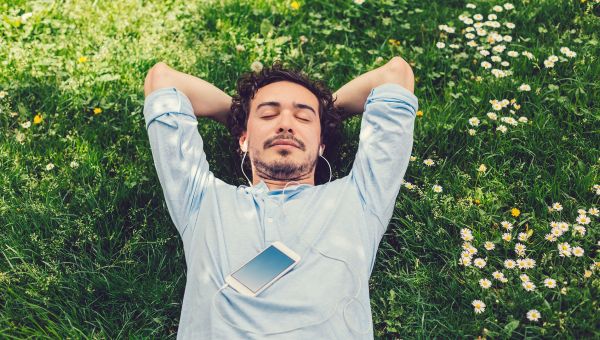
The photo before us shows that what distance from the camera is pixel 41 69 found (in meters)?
4.51

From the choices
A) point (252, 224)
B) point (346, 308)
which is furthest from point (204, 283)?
point (346, 308)

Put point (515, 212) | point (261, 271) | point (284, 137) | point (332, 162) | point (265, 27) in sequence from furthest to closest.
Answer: point (265, 27), point (332, 162), point (515, 212), point (284, 137), point (261, 271)

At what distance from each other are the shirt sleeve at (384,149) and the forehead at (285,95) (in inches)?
16.0

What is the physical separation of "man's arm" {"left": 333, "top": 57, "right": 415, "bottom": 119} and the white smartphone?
1.36 m

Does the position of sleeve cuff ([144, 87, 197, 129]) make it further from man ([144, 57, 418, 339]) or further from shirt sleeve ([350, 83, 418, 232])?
shirt sleeve ([350, 83, 418, 232])

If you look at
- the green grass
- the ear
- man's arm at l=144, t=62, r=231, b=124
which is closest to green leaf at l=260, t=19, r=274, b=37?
the green grass

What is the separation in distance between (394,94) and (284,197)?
910 millimetres

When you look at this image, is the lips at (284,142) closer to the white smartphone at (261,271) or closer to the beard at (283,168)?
the beard at (283,168)

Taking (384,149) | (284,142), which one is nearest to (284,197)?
(284,142)

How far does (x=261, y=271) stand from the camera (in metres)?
2.72

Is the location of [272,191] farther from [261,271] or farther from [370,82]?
[370,82]

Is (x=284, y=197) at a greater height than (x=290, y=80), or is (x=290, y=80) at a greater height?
(x=290, y=80)

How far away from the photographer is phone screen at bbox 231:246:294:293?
8.83ft

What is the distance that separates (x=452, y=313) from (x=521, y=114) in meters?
1.66
